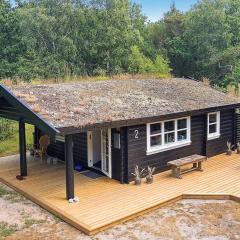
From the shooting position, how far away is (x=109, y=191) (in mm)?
9883

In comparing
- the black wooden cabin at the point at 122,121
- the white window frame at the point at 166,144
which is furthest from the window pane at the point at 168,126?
the white window frame at the point at 166,144

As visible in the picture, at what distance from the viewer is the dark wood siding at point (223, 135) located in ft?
44.2

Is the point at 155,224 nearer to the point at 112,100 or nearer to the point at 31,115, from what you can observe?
the point at 31,115

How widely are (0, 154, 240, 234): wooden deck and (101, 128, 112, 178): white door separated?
305mm

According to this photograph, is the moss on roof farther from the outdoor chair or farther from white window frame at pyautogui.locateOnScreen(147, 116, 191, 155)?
the outdoor chair

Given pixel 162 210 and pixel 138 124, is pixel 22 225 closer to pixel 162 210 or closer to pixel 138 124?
pixel 162 210

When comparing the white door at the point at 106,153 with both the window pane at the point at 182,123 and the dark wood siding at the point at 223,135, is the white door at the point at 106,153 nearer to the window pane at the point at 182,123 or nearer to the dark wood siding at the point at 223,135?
the window pane at the point at 182,123

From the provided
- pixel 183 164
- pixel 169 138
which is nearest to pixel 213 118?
pixel 169 138

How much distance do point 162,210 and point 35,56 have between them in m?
24.4

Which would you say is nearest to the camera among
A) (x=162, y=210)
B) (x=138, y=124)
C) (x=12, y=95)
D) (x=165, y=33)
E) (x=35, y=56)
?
(x=162, y=210)

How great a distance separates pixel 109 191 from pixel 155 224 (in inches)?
87.6

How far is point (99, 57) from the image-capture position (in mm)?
32156

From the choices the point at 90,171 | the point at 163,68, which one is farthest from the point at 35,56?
the point at 90,171

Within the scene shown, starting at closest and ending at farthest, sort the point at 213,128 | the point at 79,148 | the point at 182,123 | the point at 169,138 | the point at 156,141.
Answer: the point at 156,141, the point at 169,138, the point at 182,123, the point at 79,148, the point at 213,128
